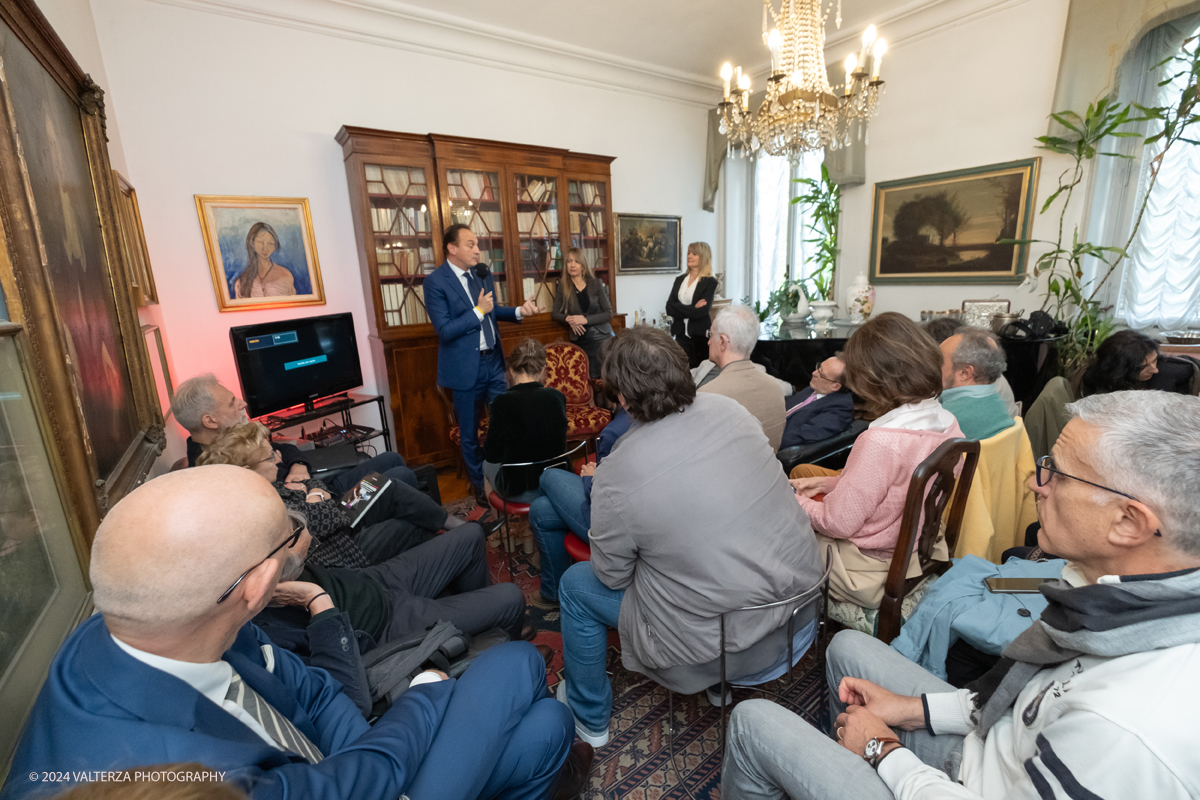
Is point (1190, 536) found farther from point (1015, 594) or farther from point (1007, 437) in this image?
point (1007, 437)

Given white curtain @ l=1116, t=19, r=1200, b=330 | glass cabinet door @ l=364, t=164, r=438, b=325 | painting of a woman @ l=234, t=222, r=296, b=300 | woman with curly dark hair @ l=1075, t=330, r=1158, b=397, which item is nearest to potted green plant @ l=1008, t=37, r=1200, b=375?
white curtain @ l=1116, t=19, r=1200, b=330

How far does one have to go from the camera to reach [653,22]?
430cm

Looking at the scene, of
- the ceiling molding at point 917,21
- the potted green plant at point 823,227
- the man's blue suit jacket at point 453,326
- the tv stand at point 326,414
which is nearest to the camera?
the tv stand at point 326,414

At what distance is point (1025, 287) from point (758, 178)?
118 inches

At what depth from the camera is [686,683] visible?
1.41 meters

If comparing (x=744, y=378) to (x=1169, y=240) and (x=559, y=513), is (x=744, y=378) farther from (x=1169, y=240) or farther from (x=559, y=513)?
(x=1169, y=240)

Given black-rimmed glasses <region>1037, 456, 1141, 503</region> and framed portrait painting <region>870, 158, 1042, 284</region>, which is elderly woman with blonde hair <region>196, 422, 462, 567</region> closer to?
black-rimmed glasses <region>1037, 456, 1141, 503</region>

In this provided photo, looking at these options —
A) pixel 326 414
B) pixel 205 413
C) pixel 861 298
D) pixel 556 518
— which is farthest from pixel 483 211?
pixel 861 298

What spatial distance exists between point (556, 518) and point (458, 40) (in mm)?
4159

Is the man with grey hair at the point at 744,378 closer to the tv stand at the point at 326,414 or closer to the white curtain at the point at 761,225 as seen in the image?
the tv stand at the point at 326,414

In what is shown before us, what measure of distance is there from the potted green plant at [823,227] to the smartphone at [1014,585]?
158 inches

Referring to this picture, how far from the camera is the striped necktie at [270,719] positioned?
834mm

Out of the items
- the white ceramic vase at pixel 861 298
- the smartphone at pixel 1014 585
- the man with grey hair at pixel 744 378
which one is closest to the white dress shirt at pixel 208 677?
the smartphone at pixel 1014 585

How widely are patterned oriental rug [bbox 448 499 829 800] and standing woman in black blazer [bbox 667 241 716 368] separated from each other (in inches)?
130
